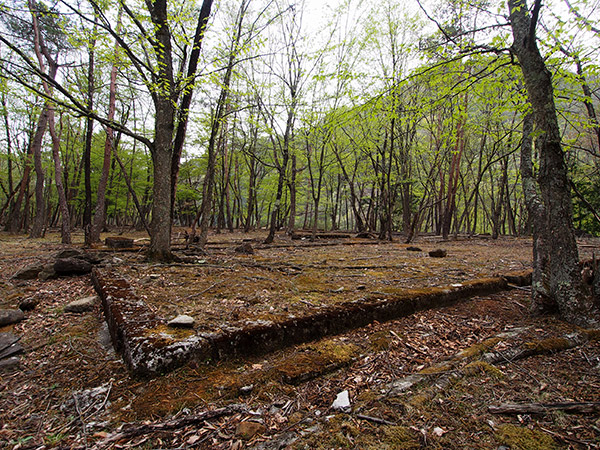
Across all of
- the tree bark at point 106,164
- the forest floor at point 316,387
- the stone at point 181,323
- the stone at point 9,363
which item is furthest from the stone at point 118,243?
the stone at point 181,323

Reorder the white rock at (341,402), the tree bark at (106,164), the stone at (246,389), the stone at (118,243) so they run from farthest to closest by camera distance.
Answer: the tree bark at (106,164) < the stone at (118,243) < the stone at (246,389) < the white rock at (341,402)

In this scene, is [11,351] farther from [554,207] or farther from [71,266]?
[554,207]

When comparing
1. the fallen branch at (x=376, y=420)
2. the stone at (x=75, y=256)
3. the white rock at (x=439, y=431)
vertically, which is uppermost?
the stone at (x=75, y=256)

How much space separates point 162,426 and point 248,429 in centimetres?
45

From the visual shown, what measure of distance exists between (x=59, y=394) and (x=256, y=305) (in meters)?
1.58

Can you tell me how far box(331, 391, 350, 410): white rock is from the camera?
1554 millimetres

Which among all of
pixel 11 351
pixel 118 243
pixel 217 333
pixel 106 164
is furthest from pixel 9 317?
pixel 106 164

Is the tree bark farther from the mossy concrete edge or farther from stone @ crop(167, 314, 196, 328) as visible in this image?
stone @ crop(167, 314, 196, 328)

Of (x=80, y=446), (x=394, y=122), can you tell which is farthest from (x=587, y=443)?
(x=394, y=122)

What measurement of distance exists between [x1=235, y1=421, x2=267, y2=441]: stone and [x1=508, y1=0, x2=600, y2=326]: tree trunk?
3.23 m

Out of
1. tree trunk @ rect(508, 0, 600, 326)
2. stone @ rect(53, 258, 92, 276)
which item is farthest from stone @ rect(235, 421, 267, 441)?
stone @ rect(53, 258, 92, 276)

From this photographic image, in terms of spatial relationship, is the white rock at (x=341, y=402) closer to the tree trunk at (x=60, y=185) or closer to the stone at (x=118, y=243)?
the stone at (x=118, y=243)

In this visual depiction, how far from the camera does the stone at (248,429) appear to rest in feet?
4.41

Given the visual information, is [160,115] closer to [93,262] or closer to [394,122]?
[93,262]
